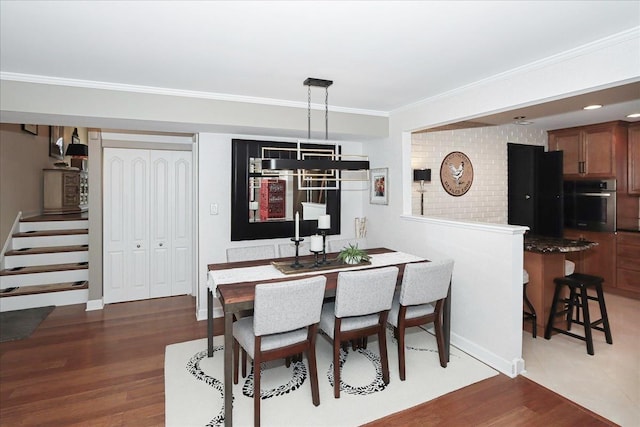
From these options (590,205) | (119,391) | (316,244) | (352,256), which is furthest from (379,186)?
(119,391)

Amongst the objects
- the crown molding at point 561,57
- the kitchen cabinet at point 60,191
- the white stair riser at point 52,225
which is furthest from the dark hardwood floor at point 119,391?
the kitchen cabinet at point 60,191

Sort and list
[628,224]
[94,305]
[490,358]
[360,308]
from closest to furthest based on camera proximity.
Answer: [360,308] → [490,358] → [94,305] → [628,224]

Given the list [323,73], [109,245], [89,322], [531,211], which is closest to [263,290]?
[323,73]

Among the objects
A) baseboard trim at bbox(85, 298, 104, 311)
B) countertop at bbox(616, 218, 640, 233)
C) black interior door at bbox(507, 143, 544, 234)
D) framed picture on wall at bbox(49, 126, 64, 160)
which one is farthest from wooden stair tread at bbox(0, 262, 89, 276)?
countertop at bbox(616, 218, 640, 233)

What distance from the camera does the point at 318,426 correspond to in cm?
229

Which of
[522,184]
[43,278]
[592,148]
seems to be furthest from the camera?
[522,184]

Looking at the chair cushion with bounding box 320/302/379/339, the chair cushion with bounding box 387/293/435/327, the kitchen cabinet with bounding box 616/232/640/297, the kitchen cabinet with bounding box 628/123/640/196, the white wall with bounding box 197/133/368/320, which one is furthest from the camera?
the kitchen cabinet with bounding box 628/123/640/196

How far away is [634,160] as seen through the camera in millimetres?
5027

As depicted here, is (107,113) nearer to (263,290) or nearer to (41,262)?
(263,290)

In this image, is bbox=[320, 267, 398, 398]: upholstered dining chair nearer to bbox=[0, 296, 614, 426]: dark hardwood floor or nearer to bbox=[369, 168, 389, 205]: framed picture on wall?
bbox=[0, 296, 614, 426]: dark hardwood floor

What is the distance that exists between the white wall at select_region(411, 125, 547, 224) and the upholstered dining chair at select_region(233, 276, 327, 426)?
259cm

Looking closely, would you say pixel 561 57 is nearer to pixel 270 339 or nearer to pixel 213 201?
pixel 270 339

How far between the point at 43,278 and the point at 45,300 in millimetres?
294

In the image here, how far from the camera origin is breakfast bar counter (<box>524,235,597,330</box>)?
3547 mm
